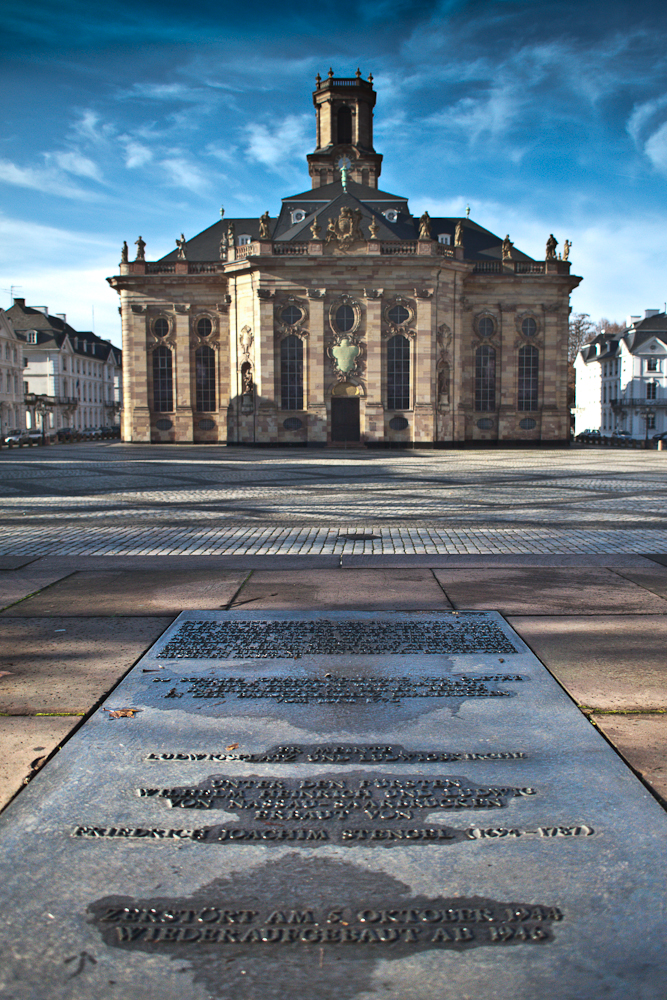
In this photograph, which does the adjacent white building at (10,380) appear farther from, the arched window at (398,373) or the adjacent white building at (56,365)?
the arched window at (398,373)

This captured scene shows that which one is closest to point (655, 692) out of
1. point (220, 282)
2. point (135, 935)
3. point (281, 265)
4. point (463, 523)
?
point (135, 935)

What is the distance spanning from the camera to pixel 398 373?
45.1m

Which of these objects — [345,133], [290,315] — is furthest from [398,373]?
[345,133]

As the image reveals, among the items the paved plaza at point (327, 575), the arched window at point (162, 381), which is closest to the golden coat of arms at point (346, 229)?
the arched window at point (162, 381)

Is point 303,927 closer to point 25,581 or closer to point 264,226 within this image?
point 25,581

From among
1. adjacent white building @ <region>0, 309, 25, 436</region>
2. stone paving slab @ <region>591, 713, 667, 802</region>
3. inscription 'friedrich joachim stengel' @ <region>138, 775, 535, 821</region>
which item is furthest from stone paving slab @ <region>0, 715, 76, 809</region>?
A: adjacent white building @ <region>0, 309, 25, 436</region>

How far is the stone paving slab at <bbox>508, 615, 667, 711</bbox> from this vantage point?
416cm

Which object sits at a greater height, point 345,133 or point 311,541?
point 345,133

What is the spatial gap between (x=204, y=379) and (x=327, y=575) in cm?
4500

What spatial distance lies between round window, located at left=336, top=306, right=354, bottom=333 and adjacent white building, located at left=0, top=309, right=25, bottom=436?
128 ft

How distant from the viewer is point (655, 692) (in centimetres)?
421

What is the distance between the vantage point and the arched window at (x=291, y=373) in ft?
148

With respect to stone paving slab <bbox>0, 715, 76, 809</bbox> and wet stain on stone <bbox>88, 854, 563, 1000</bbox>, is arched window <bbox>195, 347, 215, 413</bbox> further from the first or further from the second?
wet stain on stone <bbox>88, 854, 563, 1000</bbox>

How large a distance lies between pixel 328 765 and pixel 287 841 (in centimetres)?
61
